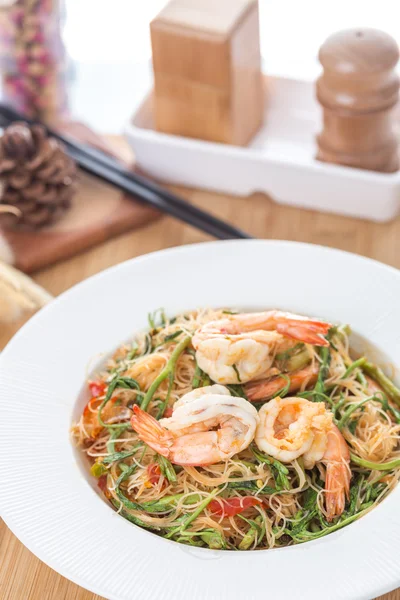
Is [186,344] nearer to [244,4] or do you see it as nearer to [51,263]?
[51,263]

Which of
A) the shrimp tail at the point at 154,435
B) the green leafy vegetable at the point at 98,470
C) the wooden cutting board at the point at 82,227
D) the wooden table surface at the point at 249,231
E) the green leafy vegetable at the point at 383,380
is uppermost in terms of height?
the shrimp tail at the point at 154,435

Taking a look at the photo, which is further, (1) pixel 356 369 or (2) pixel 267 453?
(1) pixel 356 369

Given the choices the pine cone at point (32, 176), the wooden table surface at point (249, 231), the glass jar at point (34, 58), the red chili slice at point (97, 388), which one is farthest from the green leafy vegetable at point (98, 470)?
the glass jar at point (34, 58)

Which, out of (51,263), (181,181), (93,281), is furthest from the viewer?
(181,181)

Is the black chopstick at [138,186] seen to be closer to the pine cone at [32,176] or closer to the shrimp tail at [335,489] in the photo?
the pine cone at [32,176]

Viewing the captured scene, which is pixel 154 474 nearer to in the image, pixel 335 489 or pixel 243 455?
pixel 243 455

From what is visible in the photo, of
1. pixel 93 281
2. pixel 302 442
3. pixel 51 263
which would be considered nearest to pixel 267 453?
pixel 302 442

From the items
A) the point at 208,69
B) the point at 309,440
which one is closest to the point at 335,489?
the point at 309,440
